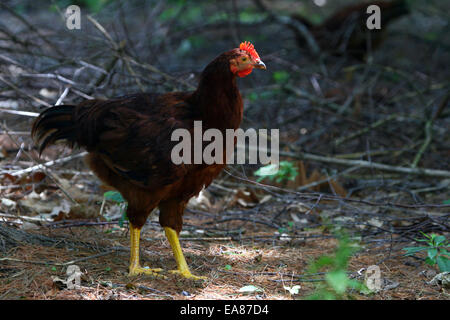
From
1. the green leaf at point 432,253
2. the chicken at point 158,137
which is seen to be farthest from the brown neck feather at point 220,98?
the green leaf at point 432,253

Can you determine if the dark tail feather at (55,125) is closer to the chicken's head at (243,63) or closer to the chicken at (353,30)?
the chicken's head at (243,63)

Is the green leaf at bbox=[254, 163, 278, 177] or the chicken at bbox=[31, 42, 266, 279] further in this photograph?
the green leaf at bbox=[254, 163, 278, 177]

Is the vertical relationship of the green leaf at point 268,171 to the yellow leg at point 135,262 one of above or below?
above

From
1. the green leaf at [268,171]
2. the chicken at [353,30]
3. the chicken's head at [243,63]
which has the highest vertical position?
the chicken at [353,30]

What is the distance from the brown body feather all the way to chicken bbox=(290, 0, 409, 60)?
6.59 metres

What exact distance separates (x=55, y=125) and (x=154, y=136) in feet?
3.31

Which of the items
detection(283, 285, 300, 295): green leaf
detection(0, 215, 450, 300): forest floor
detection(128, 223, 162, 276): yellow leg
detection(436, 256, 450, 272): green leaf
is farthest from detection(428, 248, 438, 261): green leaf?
detection(128, 223, 162, 276): yellow leg

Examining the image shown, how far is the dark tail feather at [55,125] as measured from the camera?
11.8ft

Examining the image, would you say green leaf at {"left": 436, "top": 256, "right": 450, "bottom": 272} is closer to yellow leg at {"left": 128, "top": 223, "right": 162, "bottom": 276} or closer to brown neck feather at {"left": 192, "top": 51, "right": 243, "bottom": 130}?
brown neck feather at {"left": 192, "top": 51, "right": 243, "bottom": 130}

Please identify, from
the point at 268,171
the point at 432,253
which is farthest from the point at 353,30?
the point at 432,253

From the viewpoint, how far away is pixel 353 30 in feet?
31.1

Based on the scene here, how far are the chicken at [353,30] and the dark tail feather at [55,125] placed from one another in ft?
22.5

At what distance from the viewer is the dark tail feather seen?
141 inches

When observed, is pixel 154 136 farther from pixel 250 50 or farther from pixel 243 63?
pixel 250 50
